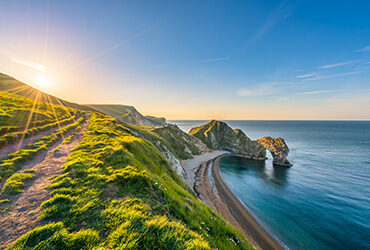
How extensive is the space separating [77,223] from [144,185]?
14.4 ft

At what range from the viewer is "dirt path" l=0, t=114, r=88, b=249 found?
5.23 m

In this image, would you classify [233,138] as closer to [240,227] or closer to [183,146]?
[183,146]

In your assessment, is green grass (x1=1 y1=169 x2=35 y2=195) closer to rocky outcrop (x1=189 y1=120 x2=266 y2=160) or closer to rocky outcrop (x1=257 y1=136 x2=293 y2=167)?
rocky outcrop (x1=257 y1=136 x2=293 y2=167)

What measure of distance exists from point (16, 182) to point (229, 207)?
34.6 meters

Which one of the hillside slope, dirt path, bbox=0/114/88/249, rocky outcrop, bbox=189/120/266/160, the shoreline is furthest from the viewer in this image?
the hillside slope

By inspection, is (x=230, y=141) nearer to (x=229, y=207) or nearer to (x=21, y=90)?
(x=229, y=207)

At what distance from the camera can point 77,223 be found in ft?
19.2

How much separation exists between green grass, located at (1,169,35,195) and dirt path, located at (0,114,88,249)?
306mm

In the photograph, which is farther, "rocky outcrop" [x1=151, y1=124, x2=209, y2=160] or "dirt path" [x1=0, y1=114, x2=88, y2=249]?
"rocky outcrop" [x1=151, y1=124, x2=209, y2=160]

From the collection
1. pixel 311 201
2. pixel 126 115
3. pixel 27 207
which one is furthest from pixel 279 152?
pixel 126 115

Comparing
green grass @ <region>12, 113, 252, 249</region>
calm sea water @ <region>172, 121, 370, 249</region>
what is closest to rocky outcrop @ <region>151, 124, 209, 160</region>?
calm sea water @ <region>172, 121, 370, 249</region>

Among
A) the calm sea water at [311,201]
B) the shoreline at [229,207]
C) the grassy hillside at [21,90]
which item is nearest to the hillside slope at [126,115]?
the grassy hillside at [21,90]

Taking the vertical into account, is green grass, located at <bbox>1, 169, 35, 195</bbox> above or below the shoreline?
above

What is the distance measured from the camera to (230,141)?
8769cm
